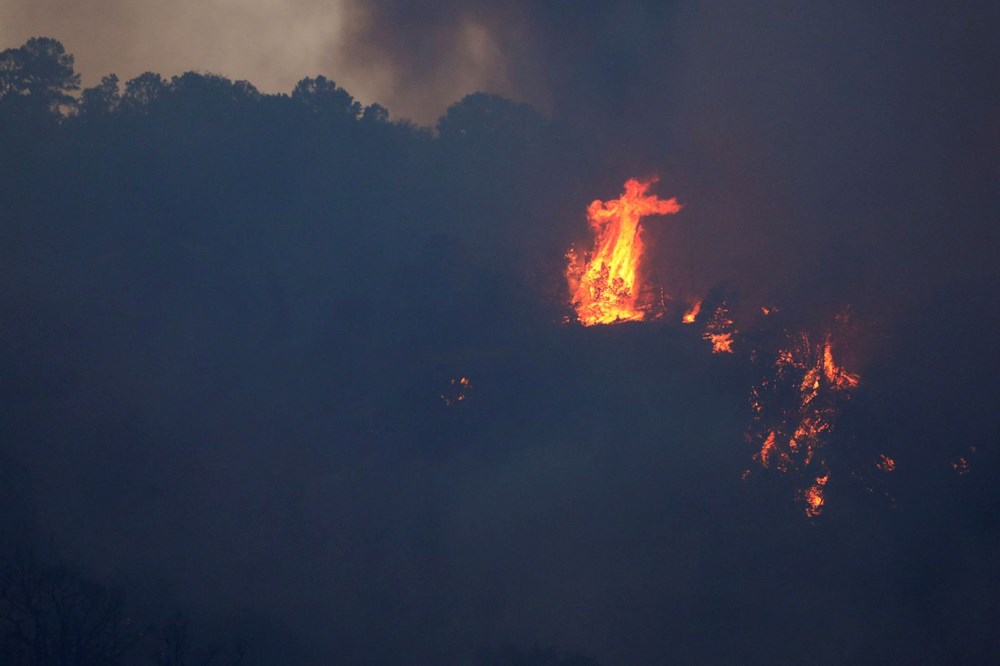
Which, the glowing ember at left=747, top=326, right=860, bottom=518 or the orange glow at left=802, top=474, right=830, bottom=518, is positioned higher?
the glowing ember at left=747, top=326, right=860, bottom=518

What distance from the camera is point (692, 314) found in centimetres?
3625

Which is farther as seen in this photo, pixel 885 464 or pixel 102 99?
pixel 102 99

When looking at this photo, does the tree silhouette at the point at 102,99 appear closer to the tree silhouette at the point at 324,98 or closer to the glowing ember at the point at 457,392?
the tree silhouette at the point at 324,98

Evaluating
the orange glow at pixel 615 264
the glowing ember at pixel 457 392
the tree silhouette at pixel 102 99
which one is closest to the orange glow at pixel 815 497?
the orange glow at pixel 615 264

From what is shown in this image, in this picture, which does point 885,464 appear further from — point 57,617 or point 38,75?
point 38,75

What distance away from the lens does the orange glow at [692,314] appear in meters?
36.1

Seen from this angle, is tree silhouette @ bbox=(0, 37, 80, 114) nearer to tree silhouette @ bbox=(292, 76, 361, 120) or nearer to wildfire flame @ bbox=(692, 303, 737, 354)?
tree silhouette @ bbox=(292, 76, 361, 120)

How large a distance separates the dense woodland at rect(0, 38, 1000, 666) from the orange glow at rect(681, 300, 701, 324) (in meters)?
1.20

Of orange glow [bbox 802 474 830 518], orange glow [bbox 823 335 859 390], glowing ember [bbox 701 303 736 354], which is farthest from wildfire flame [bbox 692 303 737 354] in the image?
orange glow [bbox 802 474 830 518]

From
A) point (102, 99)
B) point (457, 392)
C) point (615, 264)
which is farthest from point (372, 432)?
point (102, 99)

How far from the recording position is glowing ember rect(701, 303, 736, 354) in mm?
35281

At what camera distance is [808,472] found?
106 feet

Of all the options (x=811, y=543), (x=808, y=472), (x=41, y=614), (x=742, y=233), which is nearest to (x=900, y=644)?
(x=811, y=543)

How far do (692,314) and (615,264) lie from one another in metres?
4.56
